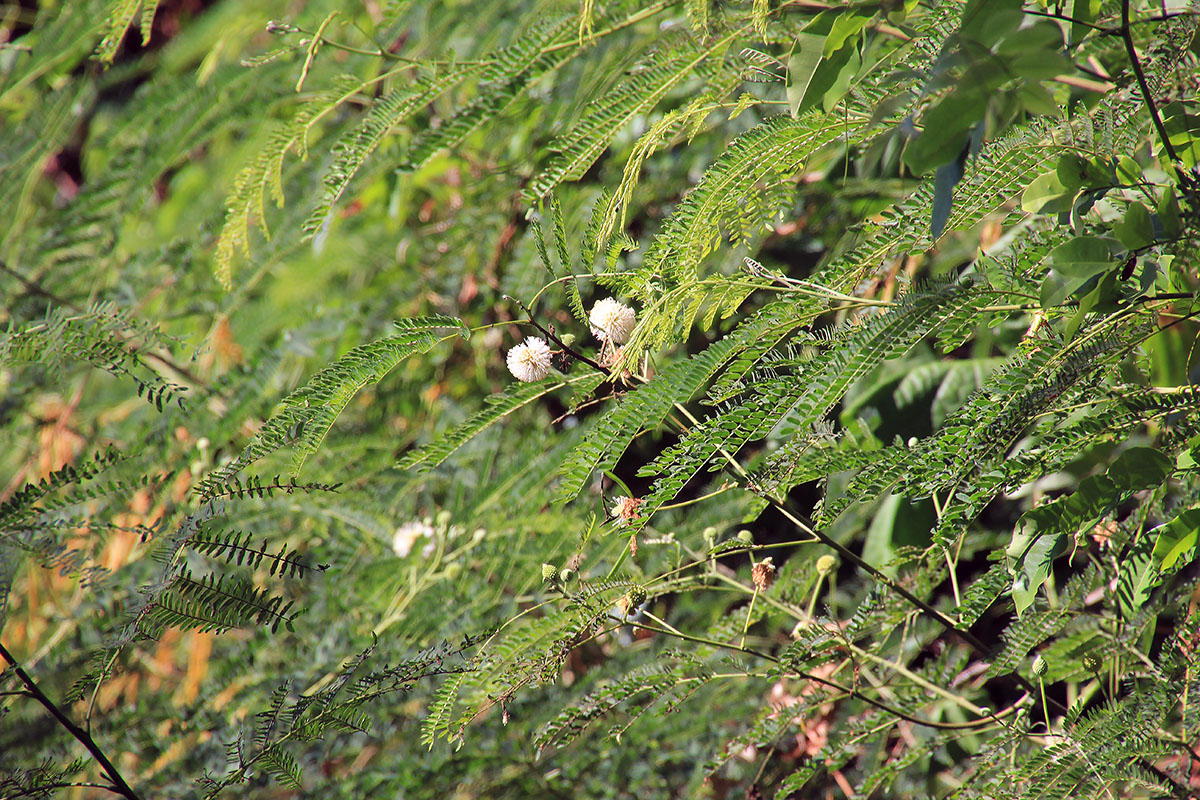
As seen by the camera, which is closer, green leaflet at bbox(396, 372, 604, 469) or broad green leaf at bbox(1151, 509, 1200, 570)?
broad green leaf at bbox(1151, 509, 1200, 570)

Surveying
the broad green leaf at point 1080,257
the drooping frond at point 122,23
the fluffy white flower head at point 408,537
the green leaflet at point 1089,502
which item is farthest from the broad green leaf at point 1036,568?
the drooping frond at point 122,23

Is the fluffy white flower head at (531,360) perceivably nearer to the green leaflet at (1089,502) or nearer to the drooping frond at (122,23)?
the green leaflet at (1089,502)

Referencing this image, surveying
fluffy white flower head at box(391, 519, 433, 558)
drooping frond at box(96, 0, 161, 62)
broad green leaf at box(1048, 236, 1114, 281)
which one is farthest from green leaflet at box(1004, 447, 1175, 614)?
drooping frond at box(96, 0, 161, 62)

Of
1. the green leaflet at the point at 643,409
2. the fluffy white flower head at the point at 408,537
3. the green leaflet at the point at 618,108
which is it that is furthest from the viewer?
the fluffy white flower head at the point at 408,537

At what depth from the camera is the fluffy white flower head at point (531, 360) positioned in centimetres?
71

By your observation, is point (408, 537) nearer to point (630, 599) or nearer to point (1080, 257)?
point (630, 599)

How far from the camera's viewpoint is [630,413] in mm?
669

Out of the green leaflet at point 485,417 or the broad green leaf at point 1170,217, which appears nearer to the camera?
the broad green leaf at point 1170,217

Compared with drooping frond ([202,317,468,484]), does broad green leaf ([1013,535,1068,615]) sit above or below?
below

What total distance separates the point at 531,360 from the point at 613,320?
8cm

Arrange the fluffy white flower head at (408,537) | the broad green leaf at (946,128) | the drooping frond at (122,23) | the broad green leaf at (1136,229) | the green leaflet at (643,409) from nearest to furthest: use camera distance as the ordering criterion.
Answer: the broad green leaf at (946,128) → the broad green leaf at (1136,229) → the green leaflet at (643,409) → the drooping frond at (122,23) → the fluffy white flower head at (408,537)

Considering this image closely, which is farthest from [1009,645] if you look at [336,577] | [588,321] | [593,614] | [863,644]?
[336,577]

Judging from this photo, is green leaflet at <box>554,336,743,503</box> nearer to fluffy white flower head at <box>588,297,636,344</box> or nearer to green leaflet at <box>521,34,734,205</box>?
fluffy white flower head at <box>588,297,636,344</box>

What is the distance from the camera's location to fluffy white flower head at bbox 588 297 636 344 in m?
0.69
